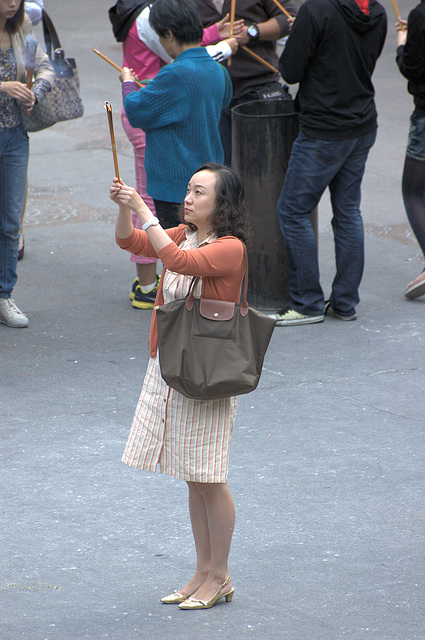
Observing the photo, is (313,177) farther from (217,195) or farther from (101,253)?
(217,195)

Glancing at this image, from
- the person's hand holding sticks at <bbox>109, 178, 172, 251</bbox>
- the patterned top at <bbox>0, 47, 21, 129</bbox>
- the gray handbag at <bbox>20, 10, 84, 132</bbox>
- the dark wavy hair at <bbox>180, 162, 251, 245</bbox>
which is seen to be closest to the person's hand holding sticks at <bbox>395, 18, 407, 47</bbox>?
the gray handbag at <bbox>20, 10, 84, 132</bbox>

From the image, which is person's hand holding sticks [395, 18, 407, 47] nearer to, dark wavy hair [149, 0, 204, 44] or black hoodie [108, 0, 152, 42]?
black hoodie [108, 0, 152, 42]

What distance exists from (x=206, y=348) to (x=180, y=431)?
12.0 inches

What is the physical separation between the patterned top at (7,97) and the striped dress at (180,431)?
3030 millimetres

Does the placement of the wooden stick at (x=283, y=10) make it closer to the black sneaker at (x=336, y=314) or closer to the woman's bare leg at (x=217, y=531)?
the black sneaker at (x=336, y=314)

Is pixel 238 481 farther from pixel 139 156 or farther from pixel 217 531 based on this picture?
pixel 139 156

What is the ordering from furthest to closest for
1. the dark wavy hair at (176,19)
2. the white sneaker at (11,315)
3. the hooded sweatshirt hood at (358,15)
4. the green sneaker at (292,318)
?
the green sneaker at (292,318) → the white sneaker at (11,315) → the hooded sweatshirt hood at (358,15) → the dark wavy hair at (176,19)

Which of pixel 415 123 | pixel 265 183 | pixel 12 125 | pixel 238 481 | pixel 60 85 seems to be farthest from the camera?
pixel 415 123

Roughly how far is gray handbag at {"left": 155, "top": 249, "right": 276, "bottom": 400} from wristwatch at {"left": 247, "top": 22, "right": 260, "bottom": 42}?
408 centimetres

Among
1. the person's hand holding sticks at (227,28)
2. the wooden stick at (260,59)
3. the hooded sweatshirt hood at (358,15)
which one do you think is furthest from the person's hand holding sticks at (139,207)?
the wooden stick at (260,59)

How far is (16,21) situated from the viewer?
5750mm

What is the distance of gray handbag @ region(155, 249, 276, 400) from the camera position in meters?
3.03

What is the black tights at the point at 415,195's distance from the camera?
670 cm

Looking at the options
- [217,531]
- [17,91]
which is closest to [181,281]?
[217,531]
